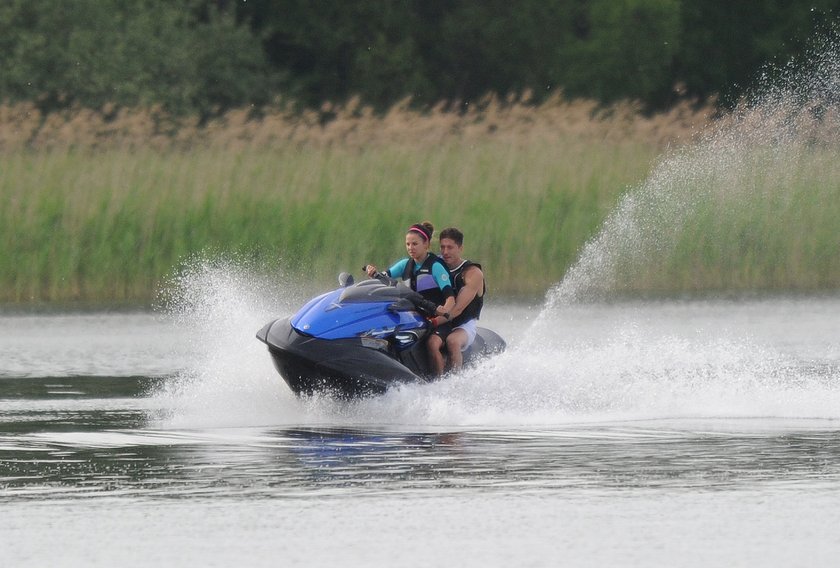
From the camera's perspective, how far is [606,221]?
20.7 meters

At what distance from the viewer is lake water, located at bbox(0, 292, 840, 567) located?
7492 millimetres

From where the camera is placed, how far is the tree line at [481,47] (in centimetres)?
4081

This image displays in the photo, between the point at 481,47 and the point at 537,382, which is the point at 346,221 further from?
the point at 481,47

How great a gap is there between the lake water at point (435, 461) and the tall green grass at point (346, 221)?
4393 mm

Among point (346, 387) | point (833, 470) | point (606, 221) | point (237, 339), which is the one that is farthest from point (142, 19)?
point (833, 470)

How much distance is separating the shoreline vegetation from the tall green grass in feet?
0.05

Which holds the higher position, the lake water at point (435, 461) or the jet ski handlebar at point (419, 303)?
the jet ski handlebar at point (419, 303)

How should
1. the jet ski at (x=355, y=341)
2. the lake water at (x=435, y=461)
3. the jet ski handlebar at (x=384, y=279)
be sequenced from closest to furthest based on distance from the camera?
the lake water at (x=435, y=461) → the jet ski at (x=355, y=341) → the jet ski handlebar at (x=384, y=279)

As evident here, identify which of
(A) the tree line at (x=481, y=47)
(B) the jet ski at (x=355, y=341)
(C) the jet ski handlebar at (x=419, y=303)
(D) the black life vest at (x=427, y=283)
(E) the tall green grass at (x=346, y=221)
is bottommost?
(B) the jet ski at (x=355, y=341)

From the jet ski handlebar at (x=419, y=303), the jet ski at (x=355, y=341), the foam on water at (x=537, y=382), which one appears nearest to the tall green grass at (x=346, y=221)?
the foam on water at (x=537, y=382)

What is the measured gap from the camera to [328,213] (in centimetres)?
2052

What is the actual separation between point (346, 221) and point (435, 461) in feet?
36.5

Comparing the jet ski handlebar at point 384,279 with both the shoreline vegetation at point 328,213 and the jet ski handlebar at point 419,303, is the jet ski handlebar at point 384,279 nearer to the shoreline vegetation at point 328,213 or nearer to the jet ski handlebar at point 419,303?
the jet ski handlebar at point 419,303

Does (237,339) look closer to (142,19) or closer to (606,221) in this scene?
(606,221)
